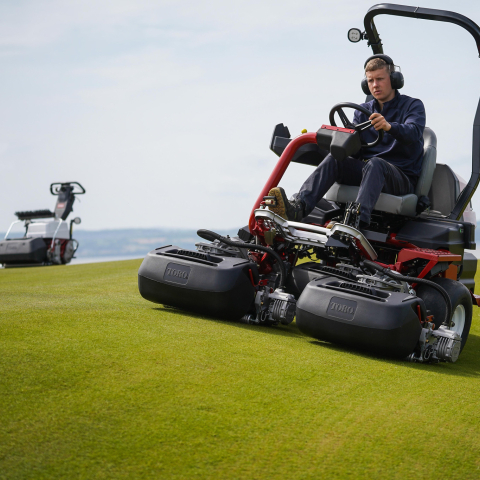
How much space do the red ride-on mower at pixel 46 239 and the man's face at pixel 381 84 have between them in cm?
941

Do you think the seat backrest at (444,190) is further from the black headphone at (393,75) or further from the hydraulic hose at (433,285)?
the hydraulic hose at (433,285)

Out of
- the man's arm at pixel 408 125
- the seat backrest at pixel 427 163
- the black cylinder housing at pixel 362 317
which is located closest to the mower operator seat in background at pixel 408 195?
the seat backrest at pixel 427 163

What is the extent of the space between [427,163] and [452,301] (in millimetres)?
1165

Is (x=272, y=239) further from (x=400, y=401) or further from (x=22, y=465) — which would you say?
(x=22, y=465)

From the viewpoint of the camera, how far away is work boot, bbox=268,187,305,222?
12.5ft

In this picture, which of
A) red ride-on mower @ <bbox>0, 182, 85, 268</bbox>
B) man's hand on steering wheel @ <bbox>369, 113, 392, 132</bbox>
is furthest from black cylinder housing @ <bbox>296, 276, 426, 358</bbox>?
red ride-on mower @ <bbox>0, 182, 85, 268</bbox>

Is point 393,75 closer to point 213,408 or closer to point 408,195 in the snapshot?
point 408,195

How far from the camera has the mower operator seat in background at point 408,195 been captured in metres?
3.93

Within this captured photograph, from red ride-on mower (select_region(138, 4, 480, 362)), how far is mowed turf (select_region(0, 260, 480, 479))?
0.22m

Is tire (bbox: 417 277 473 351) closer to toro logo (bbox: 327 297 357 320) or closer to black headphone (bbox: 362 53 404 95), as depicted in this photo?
toro logo (bbox: 327 297 357 320)

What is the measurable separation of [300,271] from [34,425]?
2331mm

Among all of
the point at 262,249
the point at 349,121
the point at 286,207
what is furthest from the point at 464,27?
the point at 262,249

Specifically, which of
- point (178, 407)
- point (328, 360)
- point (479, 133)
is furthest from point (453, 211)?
point (178, 407)

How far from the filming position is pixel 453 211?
4297 mm
